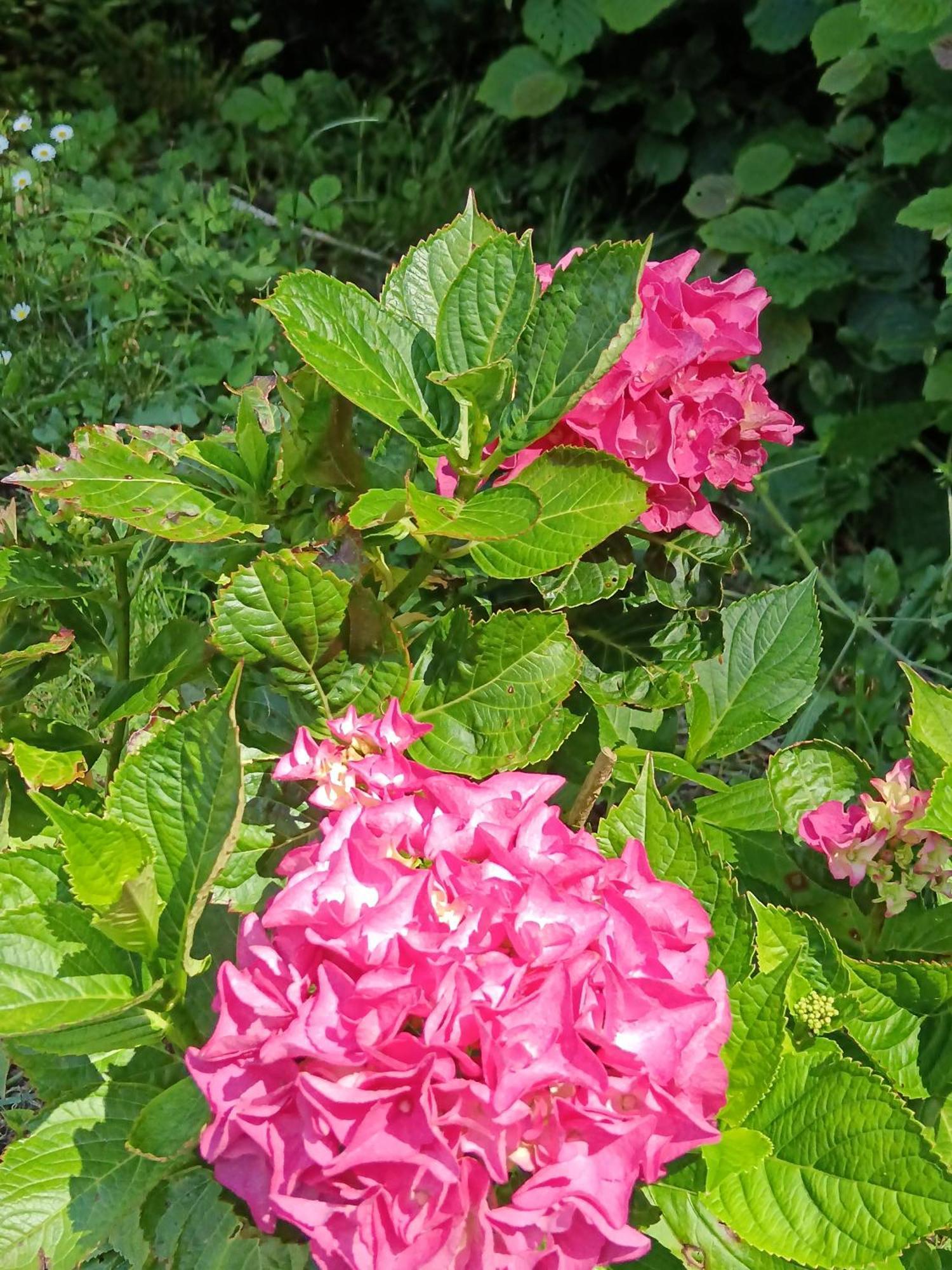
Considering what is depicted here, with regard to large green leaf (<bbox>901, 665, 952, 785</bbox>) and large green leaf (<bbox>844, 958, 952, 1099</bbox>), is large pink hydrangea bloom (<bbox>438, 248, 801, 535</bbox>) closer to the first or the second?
large green leaf (<bbox>901, 665, 952, 785</bbox>)

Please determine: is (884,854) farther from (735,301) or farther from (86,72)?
(86,72)

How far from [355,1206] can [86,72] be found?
3.47 m

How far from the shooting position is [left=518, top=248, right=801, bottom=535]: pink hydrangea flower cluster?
2.80ft

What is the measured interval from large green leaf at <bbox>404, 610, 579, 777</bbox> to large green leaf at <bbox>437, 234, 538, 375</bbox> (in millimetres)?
184

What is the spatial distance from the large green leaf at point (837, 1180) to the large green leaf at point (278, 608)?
43 cm

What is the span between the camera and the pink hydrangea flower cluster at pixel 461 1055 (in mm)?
572

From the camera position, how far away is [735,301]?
92 cm

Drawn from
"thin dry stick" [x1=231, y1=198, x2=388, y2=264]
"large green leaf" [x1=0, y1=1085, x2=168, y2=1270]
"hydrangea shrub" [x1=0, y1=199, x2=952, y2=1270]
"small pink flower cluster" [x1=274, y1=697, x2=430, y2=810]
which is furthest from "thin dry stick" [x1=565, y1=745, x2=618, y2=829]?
"thin dry stick" [x1=231, y1=198, x2=388, y2=264]

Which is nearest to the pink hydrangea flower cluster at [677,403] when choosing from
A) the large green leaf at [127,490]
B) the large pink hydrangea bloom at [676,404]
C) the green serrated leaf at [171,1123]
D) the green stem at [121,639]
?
the large pink hydrangea bloom at [676,404]

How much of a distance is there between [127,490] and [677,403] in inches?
15.9

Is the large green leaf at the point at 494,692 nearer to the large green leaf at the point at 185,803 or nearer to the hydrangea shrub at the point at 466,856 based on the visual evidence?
the hydrangea shrub at the point at 466,856

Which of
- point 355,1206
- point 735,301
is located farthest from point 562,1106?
point 735,301

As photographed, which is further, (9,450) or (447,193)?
(447,193)

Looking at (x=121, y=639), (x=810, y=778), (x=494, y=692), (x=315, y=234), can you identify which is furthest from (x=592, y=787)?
(x=315, y=234)
